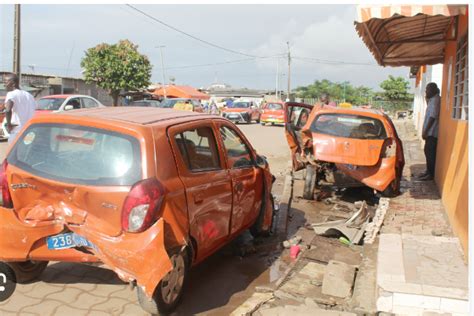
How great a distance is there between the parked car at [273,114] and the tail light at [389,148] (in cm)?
2071

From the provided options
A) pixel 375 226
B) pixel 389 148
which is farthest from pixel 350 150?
pixel 375 226

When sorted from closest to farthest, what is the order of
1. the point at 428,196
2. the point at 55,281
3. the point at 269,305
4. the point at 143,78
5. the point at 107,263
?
1. the point at 107,263
2. the point at 269,305
3. the point at 55,281
4. the point at 428,196
5. the point at 143,78

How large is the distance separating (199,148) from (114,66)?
31841 millimetres

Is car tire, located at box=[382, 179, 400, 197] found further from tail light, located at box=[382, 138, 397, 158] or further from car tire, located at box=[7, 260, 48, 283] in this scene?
car tire, located at box=[7, 260, 48, 283]

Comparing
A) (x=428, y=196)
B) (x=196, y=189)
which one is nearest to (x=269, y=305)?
(x=196, y=189)

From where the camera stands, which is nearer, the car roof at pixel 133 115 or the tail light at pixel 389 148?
the car roof at pixel 133 115

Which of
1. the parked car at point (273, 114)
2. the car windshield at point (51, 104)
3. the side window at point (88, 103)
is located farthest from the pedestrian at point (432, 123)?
the parked car at point (273, 114)

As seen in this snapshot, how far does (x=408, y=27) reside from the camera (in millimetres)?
7816

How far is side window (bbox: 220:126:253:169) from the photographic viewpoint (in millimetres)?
4839

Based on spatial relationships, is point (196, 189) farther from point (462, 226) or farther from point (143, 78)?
point (143, 78)

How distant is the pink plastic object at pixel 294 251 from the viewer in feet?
17.9

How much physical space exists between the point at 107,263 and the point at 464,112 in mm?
4871

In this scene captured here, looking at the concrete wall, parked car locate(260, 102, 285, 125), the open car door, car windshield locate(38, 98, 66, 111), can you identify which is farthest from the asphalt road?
parked car locate(260, 102, 285, 125)

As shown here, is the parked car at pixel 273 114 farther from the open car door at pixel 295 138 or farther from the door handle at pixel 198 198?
the door handle at pixel 198 198
